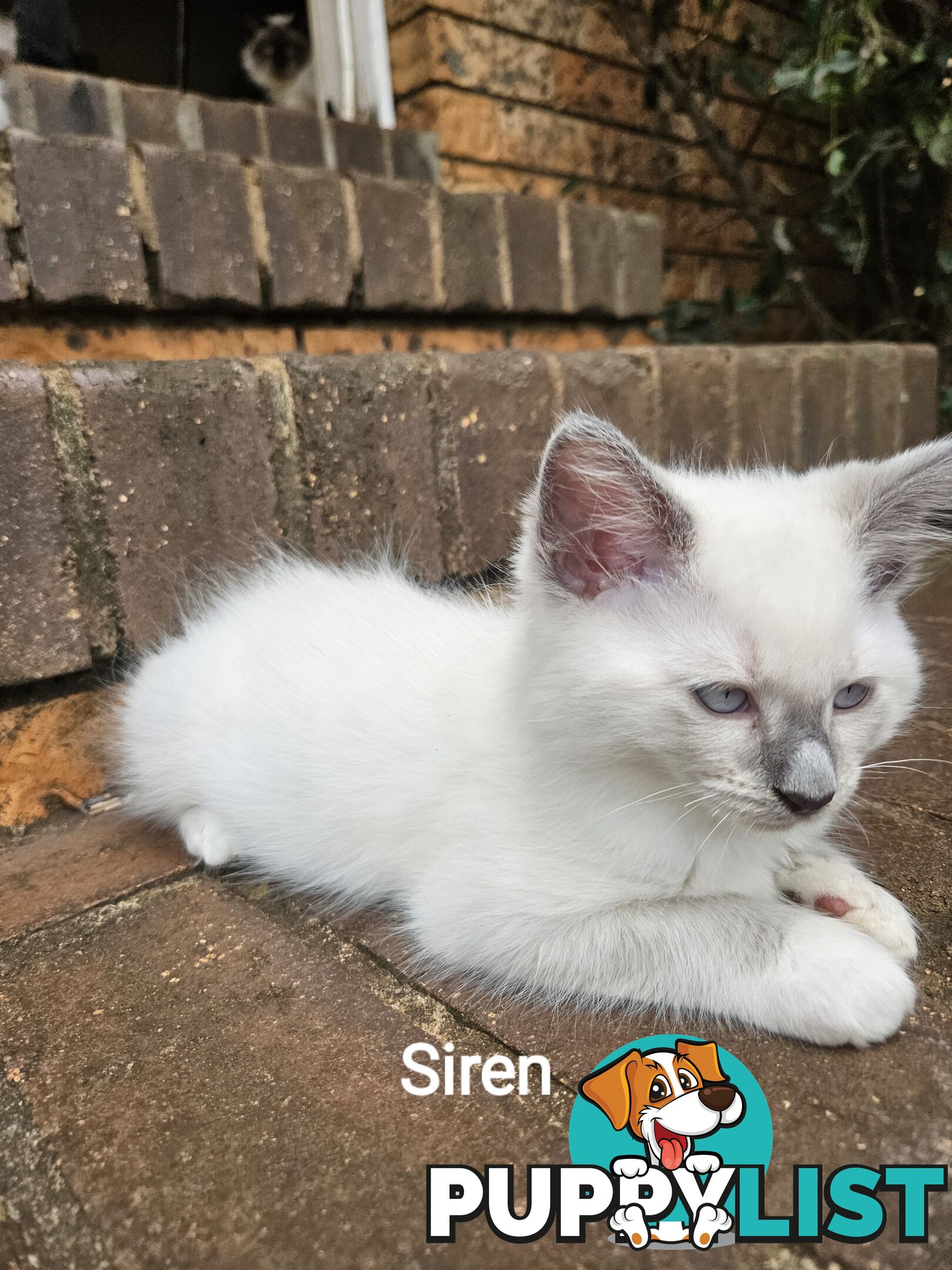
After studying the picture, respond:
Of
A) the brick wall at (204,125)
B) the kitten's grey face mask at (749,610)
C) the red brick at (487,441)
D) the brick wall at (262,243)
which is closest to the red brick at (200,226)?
the brick wall at (262,243)

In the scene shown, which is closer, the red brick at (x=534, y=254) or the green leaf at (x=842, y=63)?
the red brick at (x=534, y=254)

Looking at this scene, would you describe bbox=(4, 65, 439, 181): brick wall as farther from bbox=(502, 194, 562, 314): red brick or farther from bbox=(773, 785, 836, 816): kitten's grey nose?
bbox=(773, 785, 836, 816): kitten's grey nose

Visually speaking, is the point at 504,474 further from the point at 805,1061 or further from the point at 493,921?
the point at 805,1061

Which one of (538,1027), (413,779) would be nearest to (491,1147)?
(538,1027)

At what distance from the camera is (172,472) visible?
5.33 feet

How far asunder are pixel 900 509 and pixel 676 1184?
31.1 inches

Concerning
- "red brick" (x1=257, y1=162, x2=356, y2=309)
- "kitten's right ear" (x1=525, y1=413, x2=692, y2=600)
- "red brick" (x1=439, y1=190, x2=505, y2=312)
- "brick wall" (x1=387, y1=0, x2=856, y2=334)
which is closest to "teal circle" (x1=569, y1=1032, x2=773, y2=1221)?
"kitten's right ear" (x1=525, y1=413, x2=692, y2=600)

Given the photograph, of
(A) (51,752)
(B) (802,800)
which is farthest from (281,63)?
(B) (802,800)

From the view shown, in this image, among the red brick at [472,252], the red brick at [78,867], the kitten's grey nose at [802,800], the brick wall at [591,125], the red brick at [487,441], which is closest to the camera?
the kitten's grey nose at [802,800]

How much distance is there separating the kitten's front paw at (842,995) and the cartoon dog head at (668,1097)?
0.11 m

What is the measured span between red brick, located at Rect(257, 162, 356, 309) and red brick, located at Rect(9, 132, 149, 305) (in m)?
0.33

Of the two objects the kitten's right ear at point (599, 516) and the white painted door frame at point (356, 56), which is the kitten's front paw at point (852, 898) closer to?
the kitten's right ear at point (599, 516)

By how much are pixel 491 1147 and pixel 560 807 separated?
41cm

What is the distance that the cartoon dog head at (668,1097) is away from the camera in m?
0.86
